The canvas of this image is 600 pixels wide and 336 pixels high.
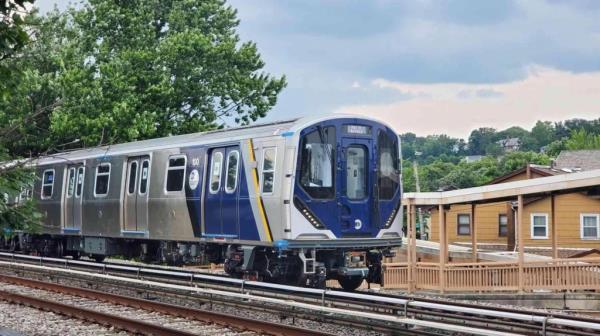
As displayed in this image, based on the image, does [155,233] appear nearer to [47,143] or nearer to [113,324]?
[113,324]

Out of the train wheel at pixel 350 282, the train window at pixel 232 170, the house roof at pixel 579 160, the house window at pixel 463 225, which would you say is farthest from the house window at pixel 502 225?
the train window at pixel 232 170

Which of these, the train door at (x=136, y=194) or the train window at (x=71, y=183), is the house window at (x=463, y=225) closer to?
the train window at (x=71, y=183)

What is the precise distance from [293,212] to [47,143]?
53.1 feet

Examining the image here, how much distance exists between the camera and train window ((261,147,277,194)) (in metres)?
13.2

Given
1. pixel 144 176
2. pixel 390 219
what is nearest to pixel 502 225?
pixel 390 219

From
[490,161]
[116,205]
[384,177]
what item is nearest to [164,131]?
[116,205]

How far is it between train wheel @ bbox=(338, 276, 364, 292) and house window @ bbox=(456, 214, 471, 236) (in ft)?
63.4

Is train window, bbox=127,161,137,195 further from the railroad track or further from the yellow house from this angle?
the yellow house

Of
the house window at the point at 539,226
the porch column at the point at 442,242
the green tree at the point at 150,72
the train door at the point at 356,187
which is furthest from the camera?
the house window at the point at 539,226

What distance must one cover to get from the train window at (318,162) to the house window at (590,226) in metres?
18.7

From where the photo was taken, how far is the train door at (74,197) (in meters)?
19.5

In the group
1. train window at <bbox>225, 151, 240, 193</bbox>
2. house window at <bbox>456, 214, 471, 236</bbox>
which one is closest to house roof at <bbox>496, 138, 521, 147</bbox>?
house window at <bbox>456, 214, 471, 236</bbox>

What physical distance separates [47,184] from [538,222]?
1855cm

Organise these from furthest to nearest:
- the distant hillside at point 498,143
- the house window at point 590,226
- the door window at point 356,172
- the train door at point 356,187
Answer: the distant hillside at point 498,143 → the house window at point 590,226 → the door window at point 356,172 → the train door at point 356,187
